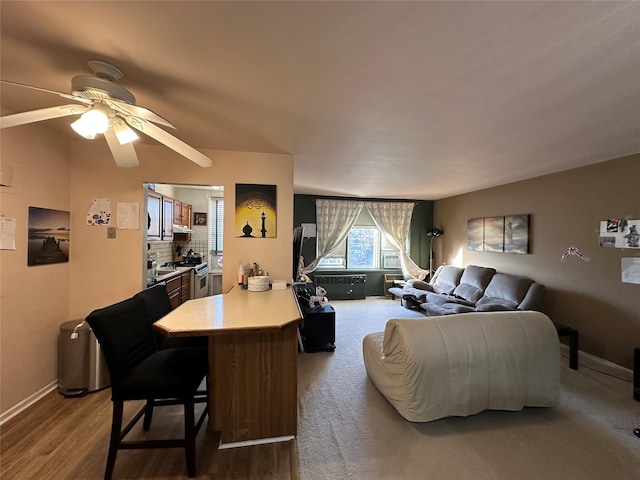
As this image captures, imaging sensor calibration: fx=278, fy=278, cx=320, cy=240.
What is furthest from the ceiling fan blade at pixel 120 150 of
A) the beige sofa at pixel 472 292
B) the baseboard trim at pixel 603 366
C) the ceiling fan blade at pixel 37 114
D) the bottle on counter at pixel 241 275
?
the baseboard trim at pixel 603 366

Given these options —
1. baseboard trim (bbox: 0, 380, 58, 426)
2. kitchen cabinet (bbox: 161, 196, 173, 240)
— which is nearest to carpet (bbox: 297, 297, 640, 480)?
baseboard trim (bbox: 0, 380, 58, 426)

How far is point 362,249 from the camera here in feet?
21.7

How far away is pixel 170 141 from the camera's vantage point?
1.79m

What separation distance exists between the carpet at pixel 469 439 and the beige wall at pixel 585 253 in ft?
2.11

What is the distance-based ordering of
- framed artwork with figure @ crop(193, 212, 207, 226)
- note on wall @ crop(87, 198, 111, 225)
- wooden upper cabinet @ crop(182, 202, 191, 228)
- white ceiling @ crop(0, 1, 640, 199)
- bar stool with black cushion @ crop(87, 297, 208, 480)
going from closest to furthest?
white ceiling @ crop(0, 1, 640, 199) < bar stool with black cushion @ crop(87, 297, 208, 480) < note on wall @ crop(87, 198, 111, 225) < wooden upper cabinet @ crop(182, 202, 191, 228) < framed artwork with figure @ crop(193, 212, 207, 226)

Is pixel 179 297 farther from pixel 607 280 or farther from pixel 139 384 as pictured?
pixel 607 280

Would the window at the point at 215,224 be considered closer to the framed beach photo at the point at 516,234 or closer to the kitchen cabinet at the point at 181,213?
the kitchen cabinet at the point at 181,213

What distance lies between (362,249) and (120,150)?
5.35 meters

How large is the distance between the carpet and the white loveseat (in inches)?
5.0

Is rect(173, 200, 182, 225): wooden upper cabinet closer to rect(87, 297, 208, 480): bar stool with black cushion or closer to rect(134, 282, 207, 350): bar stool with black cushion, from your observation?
rect(134, 282, 207, 350): bar stool with black cushion

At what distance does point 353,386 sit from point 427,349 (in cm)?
100

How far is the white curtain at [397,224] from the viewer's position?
6.39 metres

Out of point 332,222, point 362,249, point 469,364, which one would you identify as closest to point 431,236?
point 362,249

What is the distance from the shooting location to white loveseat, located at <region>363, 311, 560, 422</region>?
2045 mm
